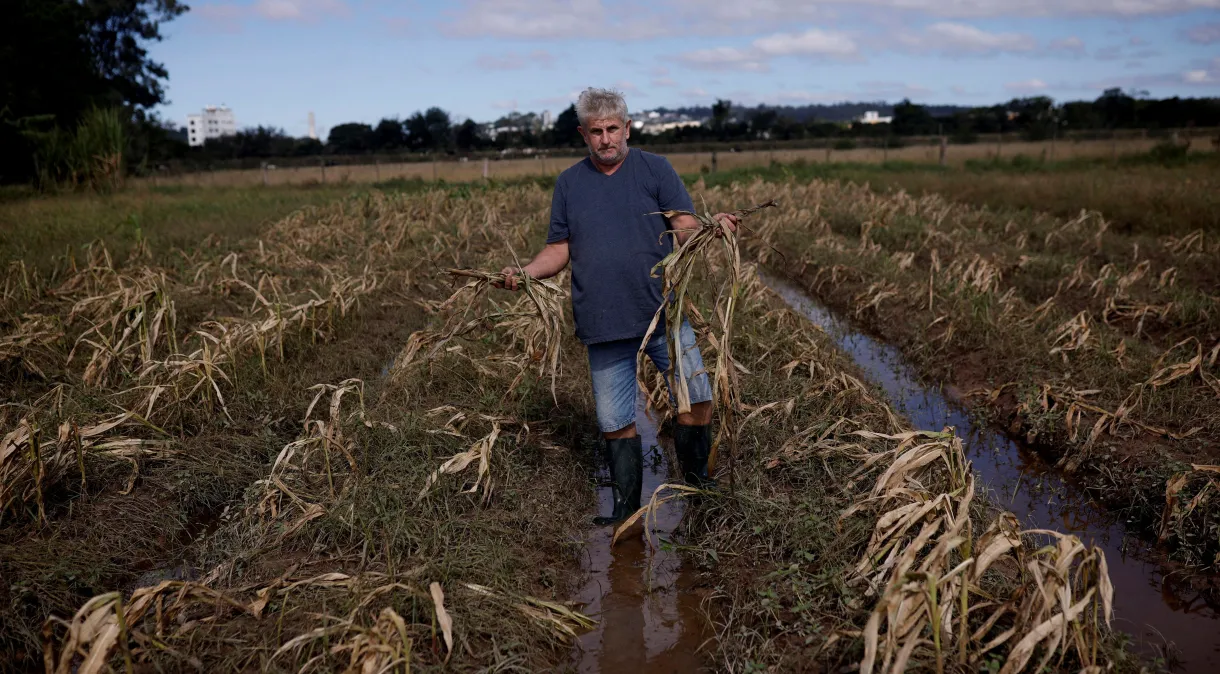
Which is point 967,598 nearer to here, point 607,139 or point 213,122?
point 607,139

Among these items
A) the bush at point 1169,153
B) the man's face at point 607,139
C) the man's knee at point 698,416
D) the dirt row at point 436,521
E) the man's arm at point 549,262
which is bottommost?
the dirt row at point 436,521

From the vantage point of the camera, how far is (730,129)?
46.2 metres

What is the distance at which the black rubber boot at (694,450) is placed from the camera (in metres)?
3.71

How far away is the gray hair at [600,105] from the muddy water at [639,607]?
1.72 metres

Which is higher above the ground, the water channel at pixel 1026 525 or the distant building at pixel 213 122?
the distant building at pixel 213 122

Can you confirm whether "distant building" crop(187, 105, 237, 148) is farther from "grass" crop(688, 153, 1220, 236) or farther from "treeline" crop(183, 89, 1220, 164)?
"grass" crop(688, 153, 1220, 236)

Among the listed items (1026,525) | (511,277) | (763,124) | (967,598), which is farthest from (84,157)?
(763,124)

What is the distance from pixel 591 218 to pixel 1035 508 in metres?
2.56

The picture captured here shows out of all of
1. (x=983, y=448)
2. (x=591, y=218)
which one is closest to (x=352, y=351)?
(x=591, y=218)

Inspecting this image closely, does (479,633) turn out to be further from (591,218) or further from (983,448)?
(983,448)

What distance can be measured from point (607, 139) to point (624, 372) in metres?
0.95

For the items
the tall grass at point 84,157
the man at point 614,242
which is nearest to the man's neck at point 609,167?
the man at point 614,242

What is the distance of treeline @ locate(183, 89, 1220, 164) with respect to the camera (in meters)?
36.3

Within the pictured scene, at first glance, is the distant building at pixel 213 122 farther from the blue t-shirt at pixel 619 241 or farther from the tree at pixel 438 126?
the blue t-shirt at pixel 619 241
